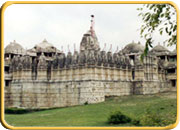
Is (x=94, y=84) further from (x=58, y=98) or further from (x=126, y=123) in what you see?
(x=126, y=123)

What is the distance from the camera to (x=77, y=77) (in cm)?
3216

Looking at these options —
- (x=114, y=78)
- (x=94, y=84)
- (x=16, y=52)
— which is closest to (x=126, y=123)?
(x=94, y=84)

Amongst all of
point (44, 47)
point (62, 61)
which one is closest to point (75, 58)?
point (62, 61)

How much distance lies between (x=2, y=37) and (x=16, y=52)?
2953 cm

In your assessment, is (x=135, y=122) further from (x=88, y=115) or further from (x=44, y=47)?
(x=44, y=47)

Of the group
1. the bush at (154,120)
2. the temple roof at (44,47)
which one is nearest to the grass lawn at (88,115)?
the bush at (154,120)

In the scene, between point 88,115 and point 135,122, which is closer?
point 135,122

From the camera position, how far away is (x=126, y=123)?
1677 centimetres

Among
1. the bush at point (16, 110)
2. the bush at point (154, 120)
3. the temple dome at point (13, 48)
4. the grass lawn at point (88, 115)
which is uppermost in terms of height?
the temple dome at point (13, 48)

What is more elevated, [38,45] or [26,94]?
[38,45]

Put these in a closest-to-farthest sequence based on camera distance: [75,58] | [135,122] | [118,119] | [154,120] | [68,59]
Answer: [154,120], [135,122], [118,119], [75,58], [68,59]

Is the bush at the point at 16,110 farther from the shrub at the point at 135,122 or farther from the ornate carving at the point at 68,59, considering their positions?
the shrub at the point at 135,122

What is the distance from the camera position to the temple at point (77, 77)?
31.7m

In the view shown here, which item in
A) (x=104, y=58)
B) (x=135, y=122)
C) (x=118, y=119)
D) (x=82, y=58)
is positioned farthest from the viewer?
(x=104, y=58)
